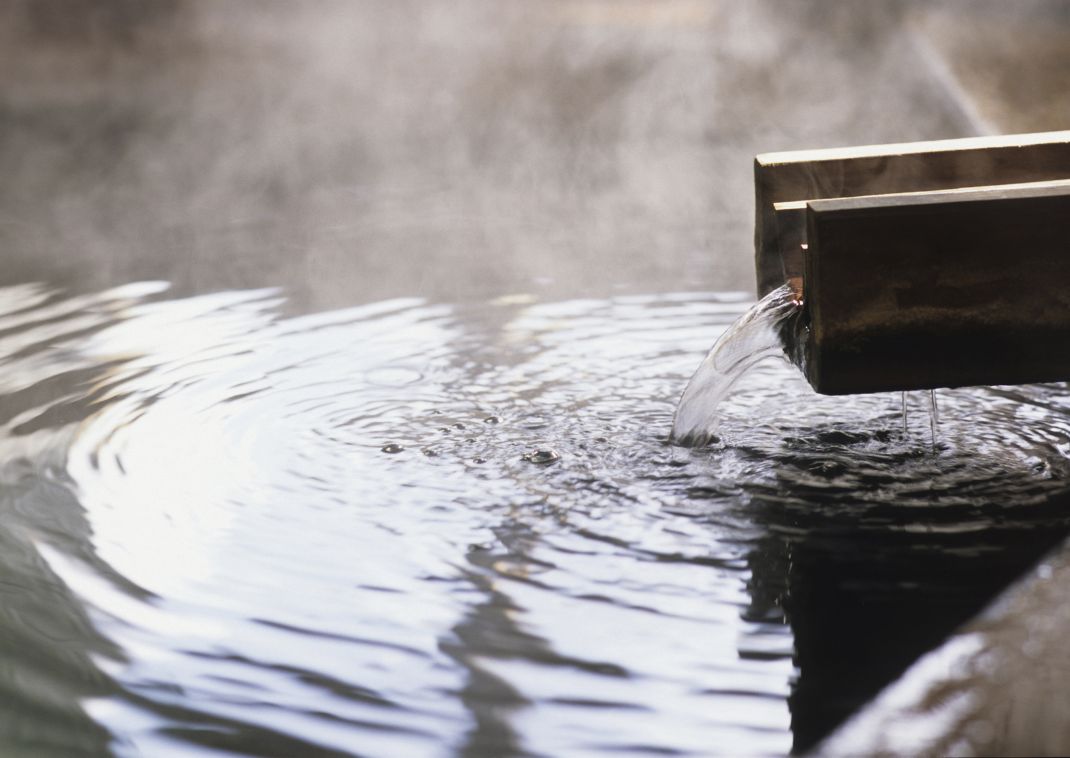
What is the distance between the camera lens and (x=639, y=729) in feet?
6.46

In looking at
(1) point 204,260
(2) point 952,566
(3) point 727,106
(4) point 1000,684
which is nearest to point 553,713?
(4) point 1000,684

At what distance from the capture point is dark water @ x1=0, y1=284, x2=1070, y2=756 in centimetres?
206

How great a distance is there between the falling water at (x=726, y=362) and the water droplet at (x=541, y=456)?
0.31 metres

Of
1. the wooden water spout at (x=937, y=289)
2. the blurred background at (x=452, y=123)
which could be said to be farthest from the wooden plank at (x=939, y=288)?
the blurred background at (x=452, y=123)

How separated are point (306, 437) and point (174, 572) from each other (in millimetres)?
841

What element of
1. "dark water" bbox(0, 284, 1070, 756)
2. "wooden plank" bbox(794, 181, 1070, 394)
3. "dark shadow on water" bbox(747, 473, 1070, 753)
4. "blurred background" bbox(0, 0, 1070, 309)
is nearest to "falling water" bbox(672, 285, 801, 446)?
"dark water" bbox(0, 284, 1070, 756)

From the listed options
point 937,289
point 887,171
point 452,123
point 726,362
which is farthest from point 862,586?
point 452,123

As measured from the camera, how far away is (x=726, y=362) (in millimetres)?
3273

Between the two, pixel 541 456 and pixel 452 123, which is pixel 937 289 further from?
pixel 452 123

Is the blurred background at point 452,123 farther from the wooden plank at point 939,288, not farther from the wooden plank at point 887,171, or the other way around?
the wooden plank at point 939,288

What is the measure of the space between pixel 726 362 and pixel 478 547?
36.5 inches

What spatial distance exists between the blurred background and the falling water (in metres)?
1.84

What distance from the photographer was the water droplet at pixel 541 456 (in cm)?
317

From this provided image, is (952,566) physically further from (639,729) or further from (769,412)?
(769,412)
